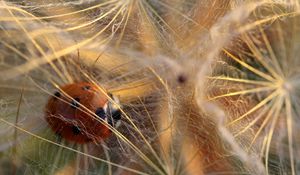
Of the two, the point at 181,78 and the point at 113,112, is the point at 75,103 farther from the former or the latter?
the point at 181,78

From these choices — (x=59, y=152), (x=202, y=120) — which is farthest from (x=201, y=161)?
(x=59, y=152)

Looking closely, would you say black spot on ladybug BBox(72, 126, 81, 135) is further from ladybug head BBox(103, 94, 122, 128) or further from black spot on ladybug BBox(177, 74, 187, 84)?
black spot on ladybug BBox(177, 74, 187, 84)


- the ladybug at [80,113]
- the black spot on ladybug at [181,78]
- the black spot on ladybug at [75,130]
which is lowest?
the black spot on ladybug at [75,130]

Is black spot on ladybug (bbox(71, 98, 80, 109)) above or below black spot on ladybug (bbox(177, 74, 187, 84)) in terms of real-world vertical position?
below

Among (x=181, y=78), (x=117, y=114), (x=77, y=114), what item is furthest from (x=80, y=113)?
(x=181, y=78)

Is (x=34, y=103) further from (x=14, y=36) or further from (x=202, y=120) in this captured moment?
(x=202, y=120)

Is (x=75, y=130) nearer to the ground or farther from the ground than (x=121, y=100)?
nearer to the ground

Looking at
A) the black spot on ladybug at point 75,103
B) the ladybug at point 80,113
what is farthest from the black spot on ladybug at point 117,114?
the black spot on ladybug at point 75,103

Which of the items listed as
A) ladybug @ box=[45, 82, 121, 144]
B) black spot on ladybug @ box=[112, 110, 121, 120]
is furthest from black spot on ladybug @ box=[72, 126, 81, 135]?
black spot on ladybug @ box=[112, 110, 121, 120]

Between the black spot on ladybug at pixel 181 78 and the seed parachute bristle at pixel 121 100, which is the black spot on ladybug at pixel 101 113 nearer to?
the seed parachute bristle at pixel 121 100
